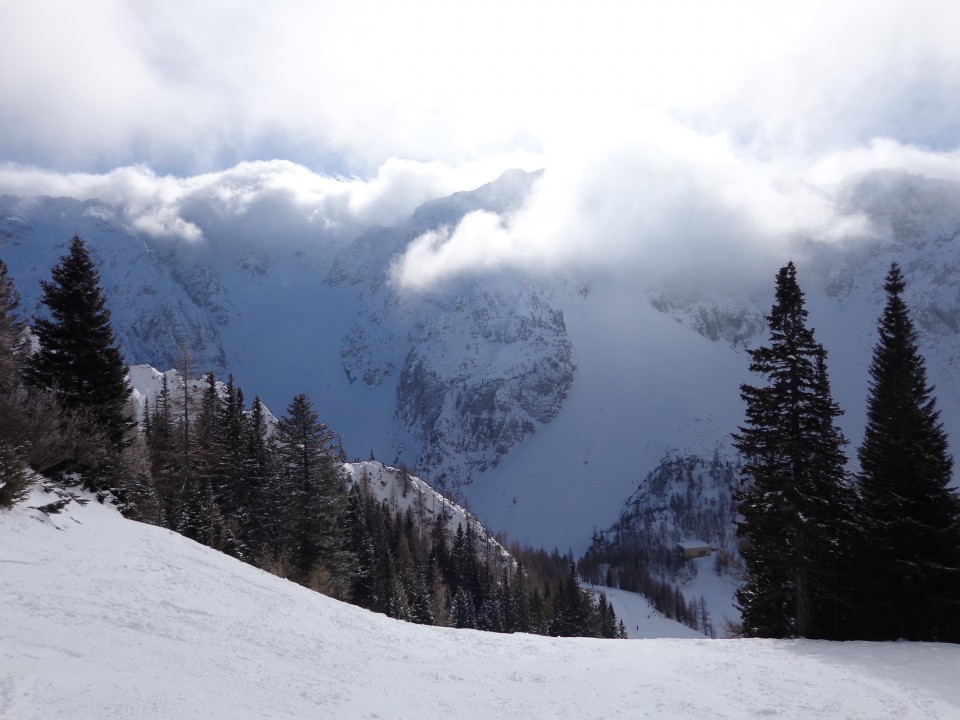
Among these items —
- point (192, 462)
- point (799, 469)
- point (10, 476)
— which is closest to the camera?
point (10, 476)

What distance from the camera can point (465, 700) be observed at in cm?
1306

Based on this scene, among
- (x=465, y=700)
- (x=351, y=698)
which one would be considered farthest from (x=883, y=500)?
(x=351, y=698)

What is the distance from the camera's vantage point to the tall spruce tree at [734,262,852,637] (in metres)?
21.6

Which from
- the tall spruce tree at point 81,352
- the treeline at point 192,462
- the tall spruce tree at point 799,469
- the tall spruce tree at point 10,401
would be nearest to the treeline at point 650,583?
the treeline at point 192,462

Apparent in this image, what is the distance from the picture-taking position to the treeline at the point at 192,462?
20.7 meters

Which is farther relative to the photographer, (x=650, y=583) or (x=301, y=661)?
(x=650, y=583)

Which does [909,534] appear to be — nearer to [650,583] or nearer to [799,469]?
[799,469]

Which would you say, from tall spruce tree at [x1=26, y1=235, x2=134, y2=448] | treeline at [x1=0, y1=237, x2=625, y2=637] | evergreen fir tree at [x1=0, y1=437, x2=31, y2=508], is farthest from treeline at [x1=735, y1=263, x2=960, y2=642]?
tall spruce tree at [x1=26, y1=235, x2=134, y2=448]

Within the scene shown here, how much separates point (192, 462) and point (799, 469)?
42249 mm

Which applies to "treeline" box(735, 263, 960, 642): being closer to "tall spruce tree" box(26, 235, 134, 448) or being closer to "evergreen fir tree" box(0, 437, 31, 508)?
"evergreen fir tree" box(0, 437, 31, 508)

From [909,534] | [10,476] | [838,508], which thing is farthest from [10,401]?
[909,534]

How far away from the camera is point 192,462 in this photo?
156ft

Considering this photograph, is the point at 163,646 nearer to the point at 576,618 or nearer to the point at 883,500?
the point at 883,500

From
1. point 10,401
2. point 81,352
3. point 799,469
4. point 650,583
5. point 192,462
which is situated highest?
point 81,352
